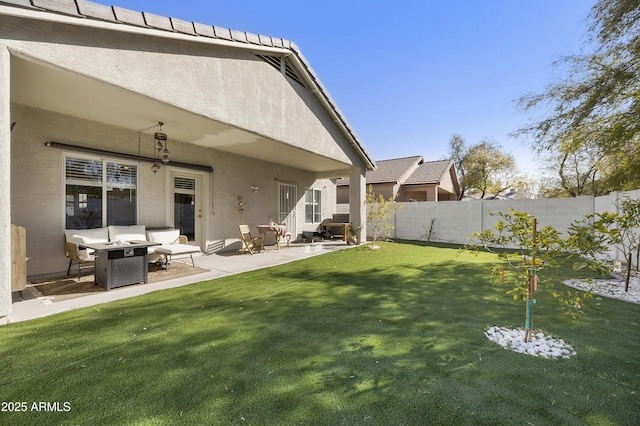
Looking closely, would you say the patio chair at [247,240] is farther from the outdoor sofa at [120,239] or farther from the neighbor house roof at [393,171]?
the neighbor house roof at [393,171]

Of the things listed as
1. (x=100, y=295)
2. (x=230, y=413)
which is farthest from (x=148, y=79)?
(x=230, y=413)

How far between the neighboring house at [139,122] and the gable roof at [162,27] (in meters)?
0.02

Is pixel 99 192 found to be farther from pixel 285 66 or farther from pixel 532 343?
pixel 532 343

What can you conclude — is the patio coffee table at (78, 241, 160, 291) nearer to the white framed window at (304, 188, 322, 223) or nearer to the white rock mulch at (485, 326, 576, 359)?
the white rock mulch at (485, 326, 576, 359)

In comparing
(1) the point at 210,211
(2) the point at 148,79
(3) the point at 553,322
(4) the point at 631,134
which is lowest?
(3) the point at 553,322

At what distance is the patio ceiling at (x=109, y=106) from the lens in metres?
4.26

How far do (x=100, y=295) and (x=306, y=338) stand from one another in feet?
12.6

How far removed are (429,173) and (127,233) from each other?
19508 millimetres

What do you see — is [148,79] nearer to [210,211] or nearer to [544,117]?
[210,211]

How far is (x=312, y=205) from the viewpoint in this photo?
13.7m

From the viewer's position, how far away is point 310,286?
525 centimetres

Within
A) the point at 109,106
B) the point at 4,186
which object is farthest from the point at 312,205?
the point at 4,186

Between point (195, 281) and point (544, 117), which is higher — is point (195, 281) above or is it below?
below

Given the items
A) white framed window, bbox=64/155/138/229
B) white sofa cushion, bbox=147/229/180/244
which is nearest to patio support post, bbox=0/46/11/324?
white framed window, bbox=64/155/138/229
